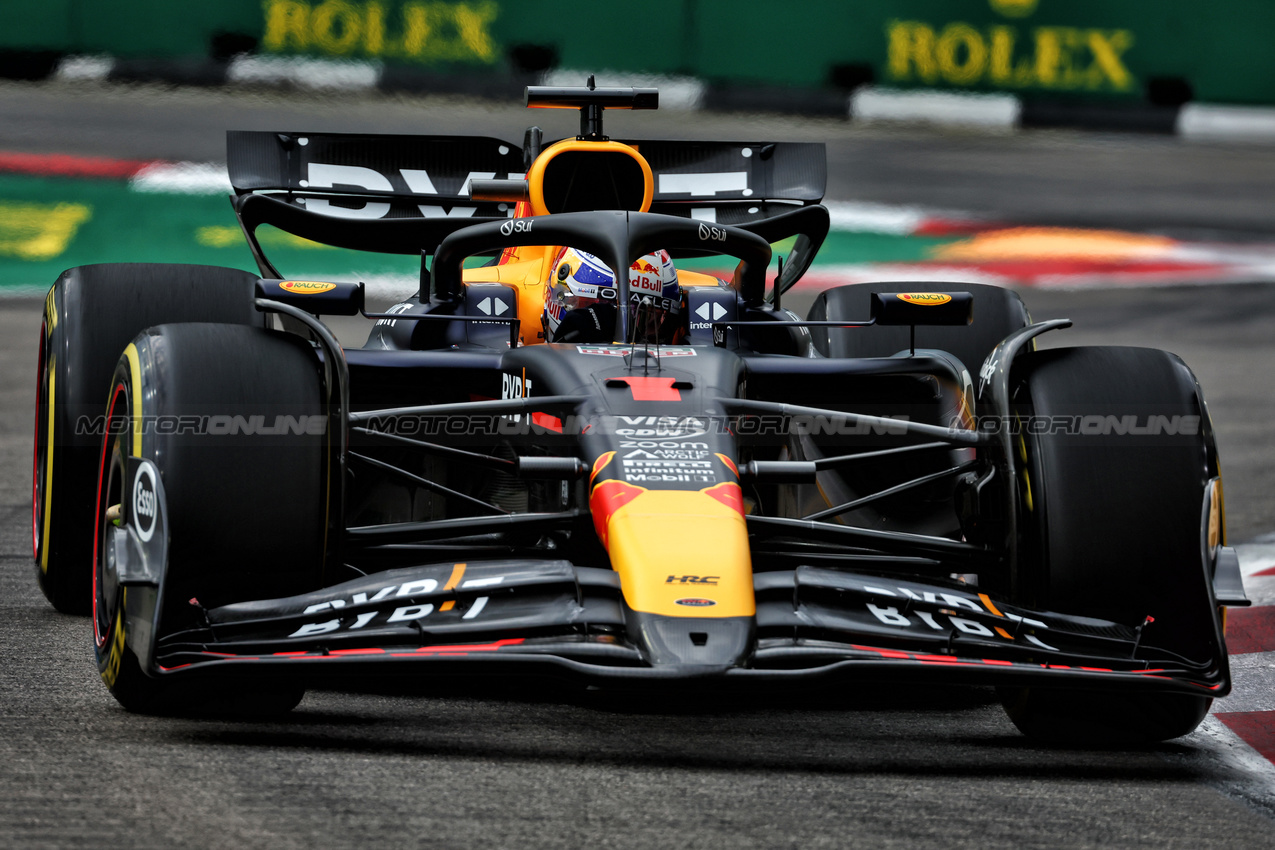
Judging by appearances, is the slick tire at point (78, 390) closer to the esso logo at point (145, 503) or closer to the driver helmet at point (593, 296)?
the driver helmet at point (593, 296)

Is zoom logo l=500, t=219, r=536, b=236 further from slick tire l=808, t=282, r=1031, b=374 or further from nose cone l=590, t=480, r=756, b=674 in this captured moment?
slick tire l=808, t=282, r=1031, b=374

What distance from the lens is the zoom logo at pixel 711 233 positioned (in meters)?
4.97

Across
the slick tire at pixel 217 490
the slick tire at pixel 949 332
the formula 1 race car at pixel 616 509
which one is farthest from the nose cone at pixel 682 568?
the slick tire at pixel 949 332

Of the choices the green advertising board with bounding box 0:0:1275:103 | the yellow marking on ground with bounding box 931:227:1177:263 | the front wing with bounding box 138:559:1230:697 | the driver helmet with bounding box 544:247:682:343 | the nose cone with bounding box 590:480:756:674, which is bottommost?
the yellow marking on ground with bounding box 931:227:1177:263

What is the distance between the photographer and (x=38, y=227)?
14.8 meters

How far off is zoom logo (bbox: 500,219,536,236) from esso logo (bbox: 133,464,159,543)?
158cm

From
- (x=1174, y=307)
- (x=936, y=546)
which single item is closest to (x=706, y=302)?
(x=936, y=546)

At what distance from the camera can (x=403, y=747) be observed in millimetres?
3510

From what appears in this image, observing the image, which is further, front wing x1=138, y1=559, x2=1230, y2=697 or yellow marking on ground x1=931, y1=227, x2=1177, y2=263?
yellow marking on ground x1=931, y1=227, x2=1177, y2=263

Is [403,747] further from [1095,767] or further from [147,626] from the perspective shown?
[1095,767]

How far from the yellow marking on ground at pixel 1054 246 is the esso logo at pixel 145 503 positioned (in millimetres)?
12293

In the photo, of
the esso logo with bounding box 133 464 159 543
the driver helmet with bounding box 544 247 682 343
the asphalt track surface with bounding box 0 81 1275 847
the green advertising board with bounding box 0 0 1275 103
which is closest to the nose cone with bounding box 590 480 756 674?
the asphalt track surface with bounding box 0 81 1275 847

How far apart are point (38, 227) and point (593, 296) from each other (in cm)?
1124

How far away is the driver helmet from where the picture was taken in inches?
199
